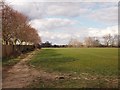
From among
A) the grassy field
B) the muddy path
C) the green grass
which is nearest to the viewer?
the muddy path

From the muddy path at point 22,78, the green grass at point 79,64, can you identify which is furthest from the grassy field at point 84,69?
the muddy path at point 22,78

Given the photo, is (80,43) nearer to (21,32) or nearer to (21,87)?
(21,32)

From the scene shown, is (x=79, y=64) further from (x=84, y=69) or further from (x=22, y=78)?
(x=22, y=78)

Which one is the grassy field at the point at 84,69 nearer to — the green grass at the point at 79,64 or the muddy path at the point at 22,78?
the green grass at the point at 79,64

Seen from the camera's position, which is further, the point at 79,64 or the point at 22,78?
the point at 79,64

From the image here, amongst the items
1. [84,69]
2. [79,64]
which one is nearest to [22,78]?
[84,69]

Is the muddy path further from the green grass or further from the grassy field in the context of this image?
the green grass

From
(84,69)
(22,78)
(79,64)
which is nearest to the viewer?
(22,78)

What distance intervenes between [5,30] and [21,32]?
14758 millimetres

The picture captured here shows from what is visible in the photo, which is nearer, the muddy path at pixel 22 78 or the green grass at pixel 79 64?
the muddy path at pixel 22 78

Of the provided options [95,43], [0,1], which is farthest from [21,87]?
[95,43]

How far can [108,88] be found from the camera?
1237cm

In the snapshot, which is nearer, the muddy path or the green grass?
the muddy path

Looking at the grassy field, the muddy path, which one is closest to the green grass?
the grassy field
